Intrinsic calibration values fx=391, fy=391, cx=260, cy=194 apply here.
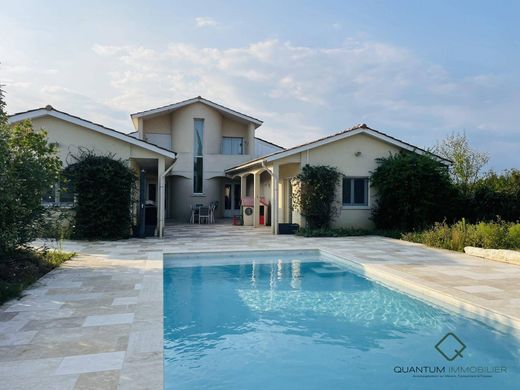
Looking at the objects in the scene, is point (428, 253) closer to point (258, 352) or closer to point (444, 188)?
point (444, 188)

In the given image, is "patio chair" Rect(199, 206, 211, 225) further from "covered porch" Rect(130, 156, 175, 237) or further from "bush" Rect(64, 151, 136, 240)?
"bush" Rect(64, 151, 136, 240)

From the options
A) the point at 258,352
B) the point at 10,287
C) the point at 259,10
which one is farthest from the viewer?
the point at 259,10

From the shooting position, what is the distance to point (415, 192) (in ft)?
52.2

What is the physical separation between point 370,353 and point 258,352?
4.63ft

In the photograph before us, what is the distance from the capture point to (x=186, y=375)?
421 centimetres

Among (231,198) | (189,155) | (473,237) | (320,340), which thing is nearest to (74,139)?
(189,155)

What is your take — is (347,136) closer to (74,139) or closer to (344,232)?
(344,232)

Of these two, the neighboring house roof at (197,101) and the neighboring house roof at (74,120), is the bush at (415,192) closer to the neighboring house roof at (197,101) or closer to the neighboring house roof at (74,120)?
the neighboring house roof at (74,120)

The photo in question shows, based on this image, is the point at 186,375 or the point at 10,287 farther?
the point at 10,287

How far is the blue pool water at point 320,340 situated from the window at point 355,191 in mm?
9223

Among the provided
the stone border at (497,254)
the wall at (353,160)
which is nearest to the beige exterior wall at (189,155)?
the wall at (353,160)

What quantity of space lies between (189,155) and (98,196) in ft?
41.1

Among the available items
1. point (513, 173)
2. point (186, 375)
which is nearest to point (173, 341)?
point (186, 375)

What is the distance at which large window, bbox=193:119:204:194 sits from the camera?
86.2 ft
